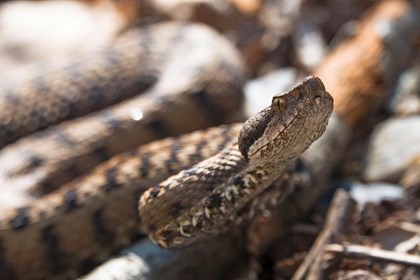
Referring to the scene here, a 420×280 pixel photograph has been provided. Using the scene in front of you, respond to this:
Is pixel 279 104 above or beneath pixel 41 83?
above

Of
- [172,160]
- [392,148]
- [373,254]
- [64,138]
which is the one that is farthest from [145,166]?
[392,148]

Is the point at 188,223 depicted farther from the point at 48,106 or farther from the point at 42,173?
the point at 48,106

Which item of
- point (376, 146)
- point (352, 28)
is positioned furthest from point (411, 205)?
point (352, 28)

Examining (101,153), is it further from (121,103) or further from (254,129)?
(254,129)

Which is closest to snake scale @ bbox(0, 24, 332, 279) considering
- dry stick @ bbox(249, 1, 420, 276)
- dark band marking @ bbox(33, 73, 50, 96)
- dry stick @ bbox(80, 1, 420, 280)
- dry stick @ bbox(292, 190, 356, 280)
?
dark band marking @ bbox(33, 73, 50, 96)

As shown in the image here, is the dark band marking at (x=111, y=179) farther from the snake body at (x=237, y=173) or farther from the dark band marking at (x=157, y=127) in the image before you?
the dark band marking at (x=157, y=127)

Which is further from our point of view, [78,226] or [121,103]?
[121,103]

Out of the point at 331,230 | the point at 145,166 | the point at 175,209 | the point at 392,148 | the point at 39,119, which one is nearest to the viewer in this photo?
the point at 175,209
